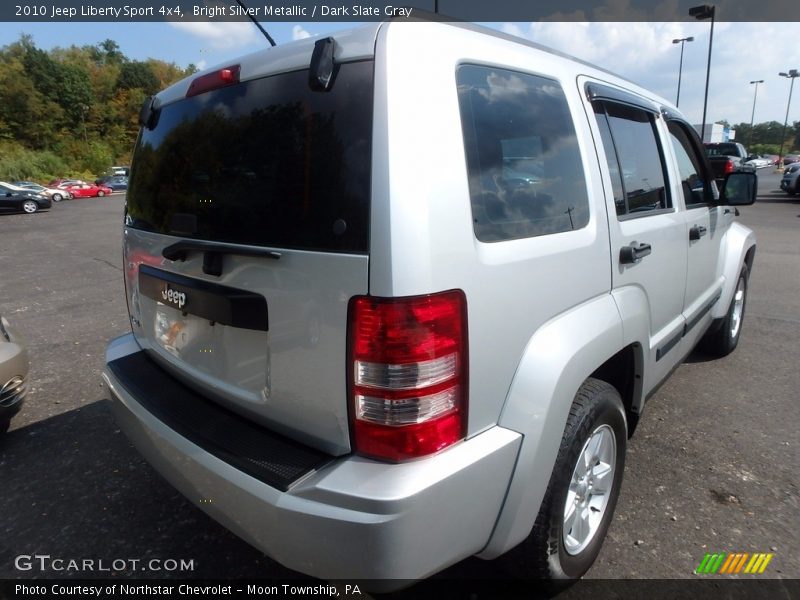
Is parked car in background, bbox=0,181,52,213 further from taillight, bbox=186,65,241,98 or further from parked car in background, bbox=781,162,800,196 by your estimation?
parked car in background, bbox=781,162,800,196

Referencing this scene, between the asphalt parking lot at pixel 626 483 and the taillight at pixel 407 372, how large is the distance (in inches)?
42.3

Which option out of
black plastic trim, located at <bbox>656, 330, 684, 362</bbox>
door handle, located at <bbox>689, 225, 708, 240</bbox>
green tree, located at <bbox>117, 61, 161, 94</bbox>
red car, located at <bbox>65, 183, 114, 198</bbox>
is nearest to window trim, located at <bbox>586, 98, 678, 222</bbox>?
door handle, located at <bbox>689, 225, 708, 240</bbox>

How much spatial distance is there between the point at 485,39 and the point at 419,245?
0.82 m

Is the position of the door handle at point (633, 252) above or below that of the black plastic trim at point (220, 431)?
above

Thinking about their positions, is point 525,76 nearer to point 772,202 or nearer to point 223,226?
point 223,226

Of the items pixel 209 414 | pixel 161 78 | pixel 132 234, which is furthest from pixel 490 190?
pixel 161 78

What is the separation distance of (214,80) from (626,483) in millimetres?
2745

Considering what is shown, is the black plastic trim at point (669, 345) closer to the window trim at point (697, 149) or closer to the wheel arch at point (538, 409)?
the window trim at point (697, 149)

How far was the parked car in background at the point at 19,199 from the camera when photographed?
24.9m

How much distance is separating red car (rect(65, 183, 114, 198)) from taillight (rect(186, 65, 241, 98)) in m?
42.5

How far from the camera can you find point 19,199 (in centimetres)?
2505

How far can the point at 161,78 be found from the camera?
324 ft

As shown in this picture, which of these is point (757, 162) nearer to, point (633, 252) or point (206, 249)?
point (633, 252)

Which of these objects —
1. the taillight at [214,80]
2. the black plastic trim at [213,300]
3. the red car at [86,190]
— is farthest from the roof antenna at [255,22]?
the red car at [86,190]
